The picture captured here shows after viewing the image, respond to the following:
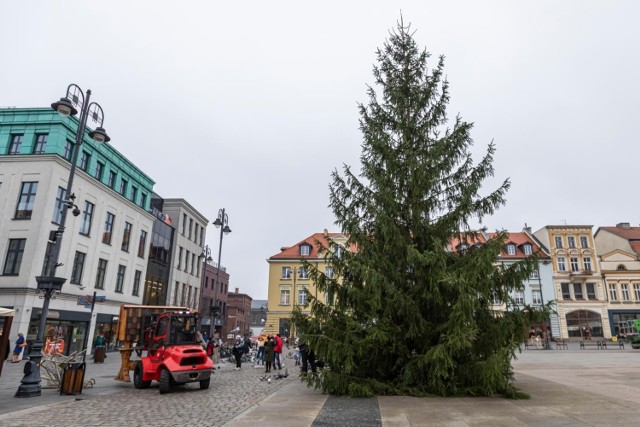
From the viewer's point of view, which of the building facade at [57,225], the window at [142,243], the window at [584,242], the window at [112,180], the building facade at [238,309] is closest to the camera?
the building facade at [57,225]

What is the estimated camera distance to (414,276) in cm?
1197

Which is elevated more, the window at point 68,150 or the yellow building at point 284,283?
the window at point 68,150

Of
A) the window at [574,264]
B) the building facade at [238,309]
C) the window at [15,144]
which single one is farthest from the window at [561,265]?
the window at [15,144]

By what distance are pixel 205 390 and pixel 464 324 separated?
8.81 meters

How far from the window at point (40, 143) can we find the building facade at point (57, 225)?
0.06 metres

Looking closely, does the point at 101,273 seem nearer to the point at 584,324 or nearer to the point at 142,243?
the point at 142,243

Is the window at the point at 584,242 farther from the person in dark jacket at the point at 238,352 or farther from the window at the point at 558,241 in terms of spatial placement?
the person in dark jacket at the point at 238,352

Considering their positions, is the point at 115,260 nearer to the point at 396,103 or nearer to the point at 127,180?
the point at 127,180

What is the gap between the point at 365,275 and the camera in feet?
36.4

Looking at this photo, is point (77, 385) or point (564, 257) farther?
point (564, 257)

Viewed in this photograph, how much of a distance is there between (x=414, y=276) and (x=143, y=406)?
26.9 ft

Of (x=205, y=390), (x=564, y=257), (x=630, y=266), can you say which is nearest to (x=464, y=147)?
(x=205, y=390)

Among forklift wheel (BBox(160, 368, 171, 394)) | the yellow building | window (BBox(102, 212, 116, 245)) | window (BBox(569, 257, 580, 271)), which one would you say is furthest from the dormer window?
forklift wheel (BBox(160, 368, 171, 394))

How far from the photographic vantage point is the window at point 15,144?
2811 centimetres
